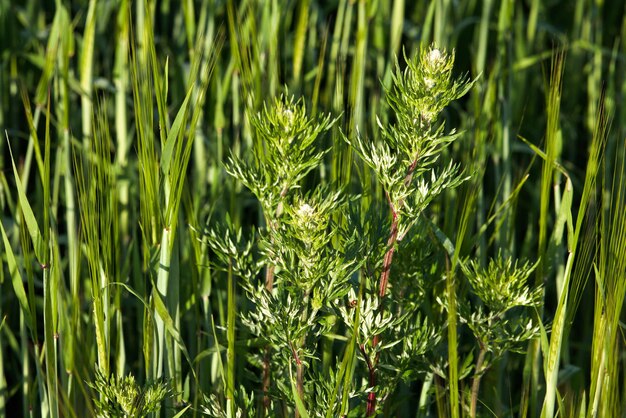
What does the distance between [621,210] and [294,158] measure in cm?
31

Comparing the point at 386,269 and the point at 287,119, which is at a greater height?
the point at 287,119

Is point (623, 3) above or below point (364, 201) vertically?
above

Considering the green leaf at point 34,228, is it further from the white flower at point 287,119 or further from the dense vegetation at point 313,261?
the white flower at point 287,119

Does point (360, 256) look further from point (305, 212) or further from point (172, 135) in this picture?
point (172, 135)

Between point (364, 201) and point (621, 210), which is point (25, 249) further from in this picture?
point (621, 210)

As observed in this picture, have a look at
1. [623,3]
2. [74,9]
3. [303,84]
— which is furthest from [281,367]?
[623,3]

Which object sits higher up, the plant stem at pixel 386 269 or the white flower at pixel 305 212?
the white flower at pixel 305 212

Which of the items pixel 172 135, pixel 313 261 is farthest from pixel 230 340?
pixel 172 135

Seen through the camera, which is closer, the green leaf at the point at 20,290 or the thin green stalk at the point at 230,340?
the thin green stalk at the point at 230,340

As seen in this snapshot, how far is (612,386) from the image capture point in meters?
0.76

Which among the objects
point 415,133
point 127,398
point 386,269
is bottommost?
point 127,398

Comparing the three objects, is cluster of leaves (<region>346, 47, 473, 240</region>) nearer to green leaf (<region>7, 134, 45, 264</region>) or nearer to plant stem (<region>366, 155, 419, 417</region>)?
plant stem (<region>366, 155, 419, 417</region>)

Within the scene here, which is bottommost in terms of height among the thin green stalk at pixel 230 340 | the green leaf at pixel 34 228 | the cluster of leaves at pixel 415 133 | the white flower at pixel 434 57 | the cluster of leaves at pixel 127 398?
the cluster of leaves at pixel 127 398

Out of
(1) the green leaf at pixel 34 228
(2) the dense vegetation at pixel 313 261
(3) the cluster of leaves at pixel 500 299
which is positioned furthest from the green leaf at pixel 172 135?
(3) the cluster of leaves at pixel 500 299
